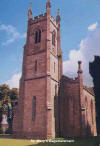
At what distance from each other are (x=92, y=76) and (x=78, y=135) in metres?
11.5

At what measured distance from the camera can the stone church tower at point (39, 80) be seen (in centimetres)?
2798

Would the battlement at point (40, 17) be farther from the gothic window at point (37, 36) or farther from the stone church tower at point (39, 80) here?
the gothic window at point (37, 36)

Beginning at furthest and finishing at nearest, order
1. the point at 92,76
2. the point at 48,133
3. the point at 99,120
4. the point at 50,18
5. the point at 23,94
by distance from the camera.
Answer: the point at 50,18 → the point at 23,94 → the point at 48,133 → the point at 92,76 → the point at 99,120

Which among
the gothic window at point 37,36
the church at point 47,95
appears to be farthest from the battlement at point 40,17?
the gothic window at point 37,36

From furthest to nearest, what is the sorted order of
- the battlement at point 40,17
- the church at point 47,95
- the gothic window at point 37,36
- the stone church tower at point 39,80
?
1. the battlement at point 40,17
2. the gothic window at point 37,36
3. the church at point 47,95
4. the stone church tower at point 39,80

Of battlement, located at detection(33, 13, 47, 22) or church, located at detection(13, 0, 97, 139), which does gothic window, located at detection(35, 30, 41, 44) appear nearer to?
church, located at detection(13, 0, 97, 139)

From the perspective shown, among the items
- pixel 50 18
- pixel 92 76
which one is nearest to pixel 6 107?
pixel 50 18

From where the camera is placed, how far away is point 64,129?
30.8 m

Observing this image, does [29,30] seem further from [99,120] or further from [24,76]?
[99,120]

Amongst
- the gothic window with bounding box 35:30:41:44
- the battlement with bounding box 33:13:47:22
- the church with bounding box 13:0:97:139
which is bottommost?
the church with bounding box 13:0:97:139

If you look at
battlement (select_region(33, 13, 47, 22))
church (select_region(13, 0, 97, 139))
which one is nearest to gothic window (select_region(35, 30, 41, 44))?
church (select_region(13, 0, 97, 139))

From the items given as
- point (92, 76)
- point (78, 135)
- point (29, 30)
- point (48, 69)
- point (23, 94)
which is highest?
point (29, 30)

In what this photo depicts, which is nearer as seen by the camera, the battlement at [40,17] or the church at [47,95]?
the church at [47,95]

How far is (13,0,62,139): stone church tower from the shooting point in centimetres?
2798
